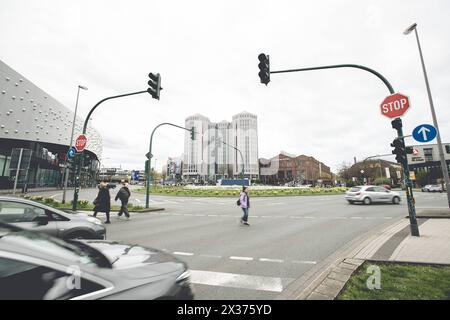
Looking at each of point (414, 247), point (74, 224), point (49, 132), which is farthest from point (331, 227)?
point (49, 132)

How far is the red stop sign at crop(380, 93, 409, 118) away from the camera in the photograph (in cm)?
698

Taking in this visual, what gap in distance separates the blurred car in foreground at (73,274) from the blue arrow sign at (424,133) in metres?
7.97

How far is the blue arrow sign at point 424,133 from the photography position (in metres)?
6.90

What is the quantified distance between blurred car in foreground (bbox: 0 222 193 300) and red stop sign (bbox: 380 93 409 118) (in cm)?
776

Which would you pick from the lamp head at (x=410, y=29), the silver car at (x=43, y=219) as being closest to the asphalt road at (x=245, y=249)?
the silver car at (x=43, y=219)

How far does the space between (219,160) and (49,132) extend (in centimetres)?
9944

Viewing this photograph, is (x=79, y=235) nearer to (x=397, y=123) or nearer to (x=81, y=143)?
(x=81, y=143)

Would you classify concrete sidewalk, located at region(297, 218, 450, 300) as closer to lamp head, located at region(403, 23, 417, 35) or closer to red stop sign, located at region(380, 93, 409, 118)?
red stop sign, located at region(380, 93, 409, 118)

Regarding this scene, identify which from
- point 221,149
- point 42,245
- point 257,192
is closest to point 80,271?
point 42,245

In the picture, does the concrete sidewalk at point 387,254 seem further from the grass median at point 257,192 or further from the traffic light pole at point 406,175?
the grass median at point 257,192

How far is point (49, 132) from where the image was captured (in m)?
47.6

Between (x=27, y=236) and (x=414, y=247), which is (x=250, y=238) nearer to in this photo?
(x=414, y=247)

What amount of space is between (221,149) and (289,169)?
130 ft

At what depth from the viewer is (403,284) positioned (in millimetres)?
3629
